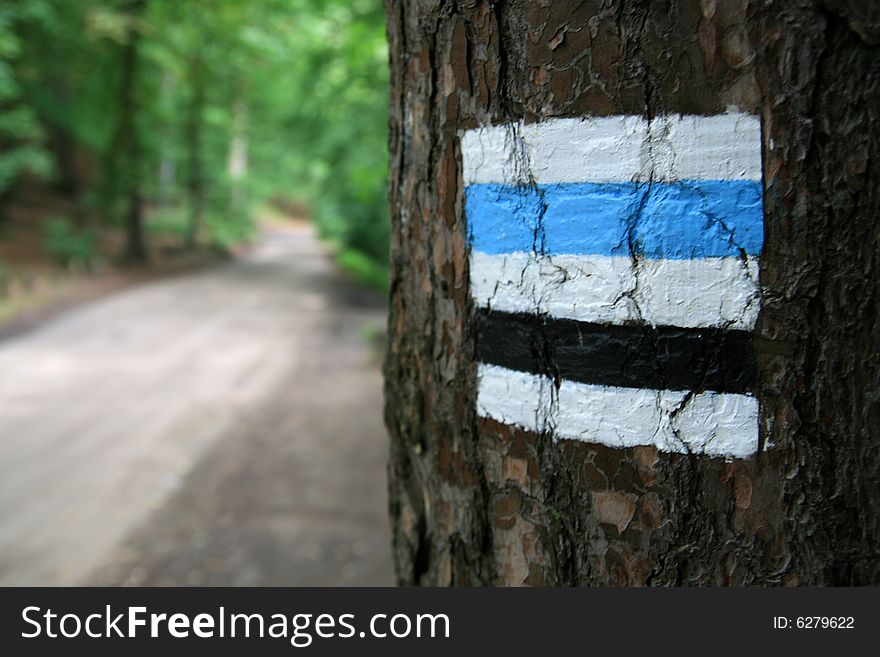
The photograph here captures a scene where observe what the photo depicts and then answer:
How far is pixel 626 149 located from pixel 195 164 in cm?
2366

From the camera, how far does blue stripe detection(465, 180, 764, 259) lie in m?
0.89

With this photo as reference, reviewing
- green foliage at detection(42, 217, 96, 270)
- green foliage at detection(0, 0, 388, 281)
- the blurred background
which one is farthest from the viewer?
green foliage at detection(42, 217, 96, 270)

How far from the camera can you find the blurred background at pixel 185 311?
15.7 feet

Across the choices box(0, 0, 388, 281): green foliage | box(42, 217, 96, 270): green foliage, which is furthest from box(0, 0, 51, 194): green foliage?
box(42, 217, 96, 270): green foliage

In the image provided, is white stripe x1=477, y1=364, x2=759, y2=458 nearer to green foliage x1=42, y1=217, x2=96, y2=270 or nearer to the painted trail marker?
the painted trail marker

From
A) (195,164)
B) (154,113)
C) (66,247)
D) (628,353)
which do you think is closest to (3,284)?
(66,247)

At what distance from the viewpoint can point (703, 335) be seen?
91cm

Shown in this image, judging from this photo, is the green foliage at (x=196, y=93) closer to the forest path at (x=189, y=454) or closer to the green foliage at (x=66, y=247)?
the green foliage at (x=66, y=247)

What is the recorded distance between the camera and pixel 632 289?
0.93 meters

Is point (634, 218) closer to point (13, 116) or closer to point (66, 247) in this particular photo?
point (13, 116)

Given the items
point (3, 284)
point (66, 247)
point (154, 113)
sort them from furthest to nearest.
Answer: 1. point (154, 113)
2. point (66, 247)
3. point (3, 284)

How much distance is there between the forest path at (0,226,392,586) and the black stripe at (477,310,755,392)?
3.66 m

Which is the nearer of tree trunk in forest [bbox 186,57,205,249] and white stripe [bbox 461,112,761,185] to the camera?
white stripe [bbox 461,112,761,185]

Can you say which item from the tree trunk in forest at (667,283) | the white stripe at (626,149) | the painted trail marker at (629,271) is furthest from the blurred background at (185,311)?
the white stripe at (626,149)
